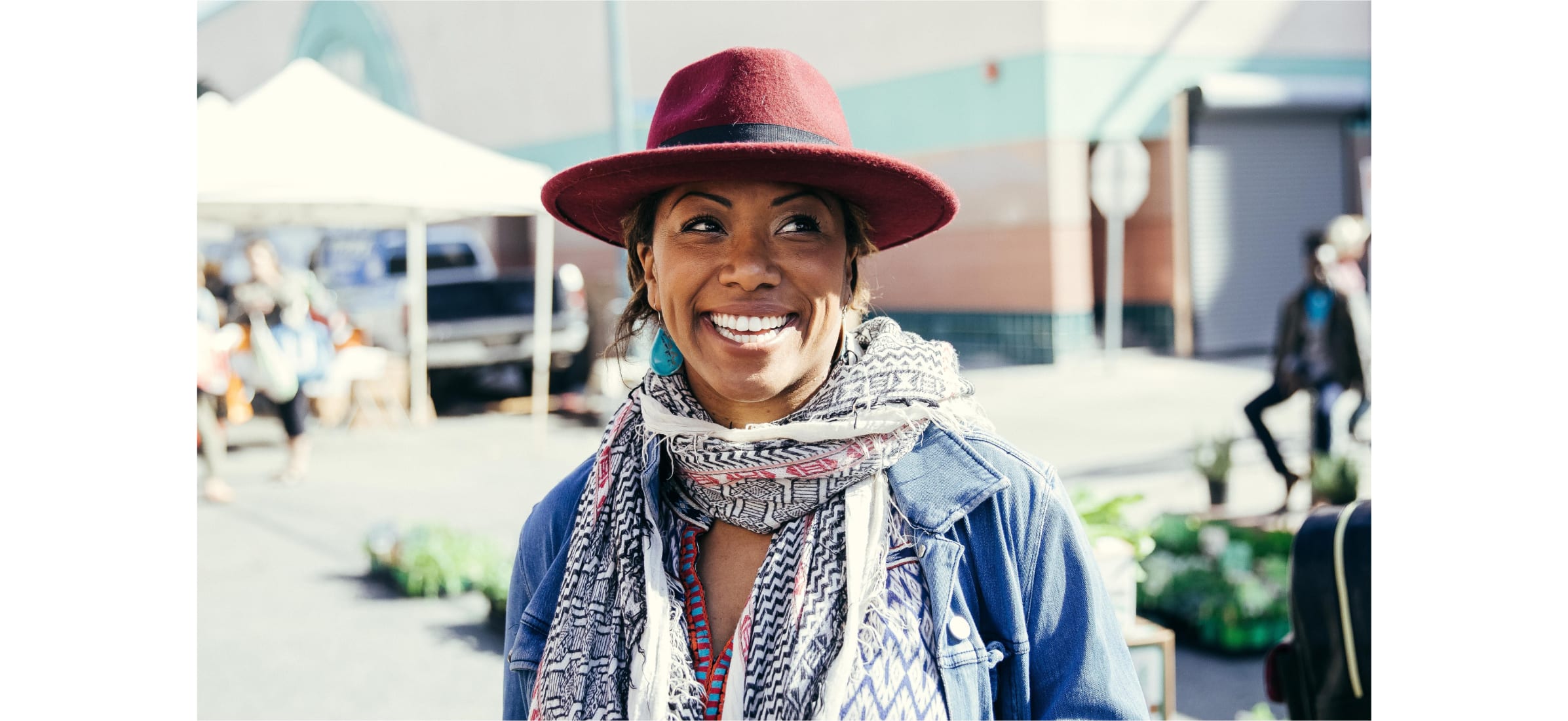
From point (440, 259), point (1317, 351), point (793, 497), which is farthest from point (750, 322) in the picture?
point (440, 259)

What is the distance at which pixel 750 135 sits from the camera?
66.4 inches

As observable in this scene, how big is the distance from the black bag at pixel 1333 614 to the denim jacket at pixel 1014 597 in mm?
1645

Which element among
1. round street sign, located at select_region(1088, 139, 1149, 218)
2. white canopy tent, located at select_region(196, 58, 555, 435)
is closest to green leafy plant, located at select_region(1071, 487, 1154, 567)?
white canopy tent, located at select_region(196, 58, 555, 435)

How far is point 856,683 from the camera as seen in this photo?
1.64 metres

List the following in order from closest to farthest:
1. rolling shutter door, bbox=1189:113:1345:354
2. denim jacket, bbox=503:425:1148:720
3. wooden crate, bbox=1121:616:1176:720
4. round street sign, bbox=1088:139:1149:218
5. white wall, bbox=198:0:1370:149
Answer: denim jacket, bbox=503:425:1148:720
wooden crate, bbox=1121:616:1176:720
round street sign, bbox=1088:139:1149:218
white wall, bbox=198:0:1370:149
rolling shutter door, bbox=1189:113:1345:354

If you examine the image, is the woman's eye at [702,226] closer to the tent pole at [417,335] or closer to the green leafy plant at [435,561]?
the green leafy plant at [435,561]

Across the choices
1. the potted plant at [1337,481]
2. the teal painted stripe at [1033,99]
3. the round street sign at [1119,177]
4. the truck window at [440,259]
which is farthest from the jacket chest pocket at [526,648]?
the truck window at [440,259]

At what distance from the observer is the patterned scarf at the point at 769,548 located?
1.70 m

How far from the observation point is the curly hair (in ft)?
6.08

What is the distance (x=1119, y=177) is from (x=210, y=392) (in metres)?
8.50

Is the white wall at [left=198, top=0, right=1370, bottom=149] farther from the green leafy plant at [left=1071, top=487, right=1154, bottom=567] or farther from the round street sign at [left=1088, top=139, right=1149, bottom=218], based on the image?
the green leafy plant at [left=1071, top=487, right=1154, bottom=567]

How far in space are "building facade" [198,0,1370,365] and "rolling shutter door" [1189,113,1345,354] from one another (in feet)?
0.08

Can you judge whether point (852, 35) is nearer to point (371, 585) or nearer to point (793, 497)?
point (371, 585)

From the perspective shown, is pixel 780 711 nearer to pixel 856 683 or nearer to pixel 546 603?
pixel 856 683
